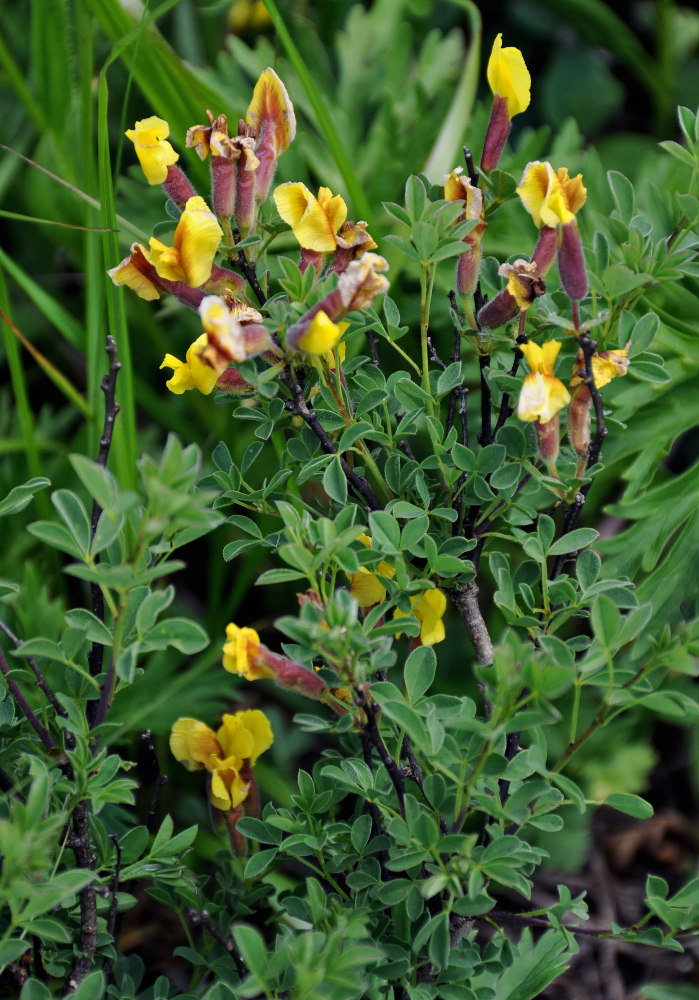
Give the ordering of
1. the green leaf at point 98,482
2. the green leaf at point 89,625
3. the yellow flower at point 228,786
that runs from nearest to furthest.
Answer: the green leaf at point 98,482 < the green leaf at point 89,625 < the yellow flower at point 228,786

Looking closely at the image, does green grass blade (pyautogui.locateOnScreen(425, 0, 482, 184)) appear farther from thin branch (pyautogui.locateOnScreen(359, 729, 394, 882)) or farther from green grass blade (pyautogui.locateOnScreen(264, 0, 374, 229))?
thin branch (pyautogui.locateOnScreen(359, 729, 394, 882))

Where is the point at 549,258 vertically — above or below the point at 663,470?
above

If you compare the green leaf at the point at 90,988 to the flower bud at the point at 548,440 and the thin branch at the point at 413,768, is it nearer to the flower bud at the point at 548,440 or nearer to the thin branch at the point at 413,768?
the thin branch at the point at 413,768

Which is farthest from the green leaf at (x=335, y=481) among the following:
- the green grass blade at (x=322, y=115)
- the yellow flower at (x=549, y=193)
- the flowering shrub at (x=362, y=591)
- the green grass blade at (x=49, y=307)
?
the green grass blade at (x=49, y=307)

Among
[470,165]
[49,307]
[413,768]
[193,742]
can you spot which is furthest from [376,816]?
[49,307]

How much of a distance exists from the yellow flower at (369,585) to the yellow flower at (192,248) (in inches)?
8.6

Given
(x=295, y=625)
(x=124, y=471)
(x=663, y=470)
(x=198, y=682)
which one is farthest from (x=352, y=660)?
(x=663, y=470)

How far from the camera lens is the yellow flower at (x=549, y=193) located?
1.88 feet

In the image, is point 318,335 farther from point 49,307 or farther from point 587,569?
point 49,307

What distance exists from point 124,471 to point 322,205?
462mm

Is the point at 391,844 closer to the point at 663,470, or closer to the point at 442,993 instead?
the point at 442,993

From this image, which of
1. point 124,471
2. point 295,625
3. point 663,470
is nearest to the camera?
point 295,625

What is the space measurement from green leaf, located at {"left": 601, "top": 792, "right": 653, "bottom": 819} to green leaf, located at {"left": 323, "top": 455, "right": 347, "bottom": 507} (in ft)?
0.87

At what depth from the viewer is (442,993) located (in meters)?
0.61
